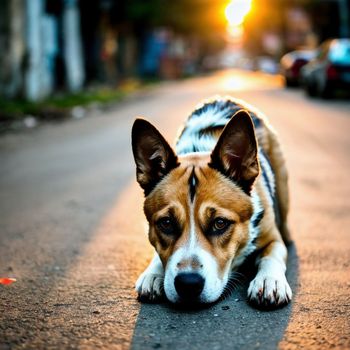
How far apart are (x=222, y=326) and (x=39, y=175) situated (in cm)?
553

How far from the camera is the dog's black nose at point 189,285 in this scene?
10.4ft

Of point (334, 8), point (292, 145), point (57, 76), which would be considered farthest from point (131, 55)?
point (292, 145)

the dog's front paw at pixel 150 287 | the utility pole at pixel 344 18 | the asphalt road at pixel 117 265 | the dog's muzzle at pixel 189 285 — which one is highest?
the utility pole at pixel 344 18

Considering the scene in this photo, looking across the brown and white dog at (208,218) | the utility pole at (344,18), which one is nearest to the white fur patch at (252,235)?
the brown and white dog at (208,218)

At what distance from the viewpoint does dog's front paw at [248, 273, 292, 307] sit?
133 inches

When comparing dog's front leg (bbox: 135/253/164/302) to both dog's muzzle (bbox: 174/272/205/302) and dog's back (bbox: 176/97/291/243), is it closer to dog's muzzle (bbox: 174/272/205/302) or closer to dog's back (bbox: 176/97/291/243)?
dog's muzzle (bbox: 174/272/205/302)

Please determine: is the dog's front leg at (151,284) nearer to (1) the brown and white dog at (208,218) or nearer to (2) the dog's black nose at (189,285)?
(1) the brown and white dog at (208,218)

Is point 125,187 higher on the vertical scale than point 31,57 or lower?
lower

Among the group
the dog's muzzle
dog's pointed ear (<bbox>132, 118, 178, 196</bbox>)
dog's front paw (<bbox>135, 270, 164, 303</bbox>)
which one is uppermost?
dog's pointed ear (<bbox>132, 118, 178, 196</bbox>)

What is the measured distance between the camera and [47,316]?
336cm

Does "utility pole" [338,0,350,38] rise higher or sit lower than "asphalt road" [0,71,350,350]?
higher

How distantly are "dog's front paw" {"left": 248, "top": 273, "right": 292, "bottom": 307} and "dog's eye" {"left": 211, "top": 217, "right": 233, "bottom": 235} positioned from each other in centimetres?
39

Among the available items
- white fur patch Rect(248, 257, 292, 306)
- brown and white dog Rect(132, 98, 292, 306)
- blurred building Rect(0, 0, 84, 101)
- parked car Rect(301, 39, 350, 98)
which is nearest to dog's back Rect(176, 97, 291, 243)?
brown and white dog Rect(132, 98, 292, 306)

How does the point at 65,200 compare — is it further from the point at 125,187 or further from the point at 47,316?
the point at 47,316
